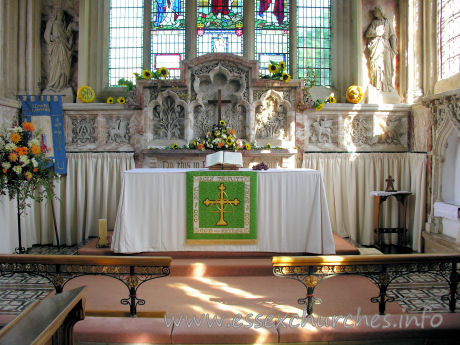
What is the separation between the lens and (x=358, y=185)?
7090 millimetres

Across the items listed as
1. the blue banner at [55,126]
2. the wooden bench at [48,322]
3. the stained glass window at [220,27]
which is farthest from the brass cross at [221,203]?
the stained glass window at [220,27]

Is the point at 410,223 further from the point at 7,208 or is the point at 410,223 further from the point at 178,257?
the point at 7,208

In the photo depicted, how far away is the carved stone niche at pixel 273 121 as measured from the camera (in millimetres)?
7102

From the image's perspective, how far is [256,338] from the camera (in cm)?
295

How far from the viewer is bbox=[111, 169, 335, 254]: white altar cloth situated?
502cm

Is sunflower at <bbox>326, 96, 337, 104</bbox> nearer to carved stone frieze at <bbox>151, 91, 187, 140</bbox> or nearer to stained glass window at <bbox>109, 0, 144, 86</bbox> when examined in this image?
carved stone frieze at <bbox>151, 91, 187, 140</bbox>

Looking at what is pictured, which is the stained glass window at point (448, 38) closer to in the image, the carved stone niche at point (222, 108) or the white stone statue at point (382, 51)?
the white stone statue at point (382, 51)

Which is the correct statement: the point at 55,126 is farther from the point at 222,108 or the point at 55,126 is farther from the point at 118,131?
the point at 222,108

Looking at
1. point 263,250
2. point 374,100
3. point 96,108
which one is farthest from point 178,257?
point 374,100

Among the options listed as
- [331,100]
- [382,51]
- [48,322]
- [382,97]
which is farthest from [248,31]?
[48,322]

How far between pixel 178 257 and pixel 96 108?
138 inches

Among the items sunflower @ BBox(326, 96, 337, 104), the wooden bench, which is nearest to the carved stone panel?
sunflower @ BBox(326, 96, 337, 104)

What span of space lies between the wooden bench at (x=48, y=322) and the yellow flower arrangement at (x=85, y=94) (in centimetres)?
537

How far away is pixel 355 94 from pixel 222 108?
2.57 m
